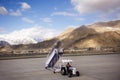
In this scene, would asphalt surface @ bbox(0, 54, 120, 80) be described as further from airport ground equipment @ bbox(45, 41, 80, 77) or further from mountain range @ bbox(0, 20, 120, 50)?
mountain range @ bbox(0, 20, 120, 50)

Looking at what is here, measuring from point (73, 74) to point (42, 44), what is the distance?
356 ft

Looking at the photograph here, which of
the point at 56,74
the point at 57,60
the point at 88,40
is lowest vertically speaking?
the point at 56,74

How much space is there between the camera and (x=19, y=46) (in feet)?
396

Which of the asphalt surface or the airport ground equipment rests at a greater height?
the airport ground equipment

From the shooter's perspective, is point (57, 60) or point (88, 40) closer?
point (57, 60)

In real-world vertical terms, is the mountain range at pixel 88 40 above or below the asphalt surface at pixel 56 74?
above

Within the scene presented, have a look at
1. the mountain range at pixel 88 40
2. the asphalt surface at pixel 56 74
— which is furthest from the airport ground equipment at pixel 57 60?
the mountain range at pixel 88 40

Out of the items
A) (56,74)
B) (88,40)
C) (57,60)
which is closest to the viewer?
(56,74)

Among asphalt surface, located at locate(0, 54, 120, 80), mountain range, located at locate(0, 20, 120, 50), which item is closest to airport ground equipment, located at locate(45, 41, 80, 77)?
asphalt surface, located at locate(0, 54, 120, 80)

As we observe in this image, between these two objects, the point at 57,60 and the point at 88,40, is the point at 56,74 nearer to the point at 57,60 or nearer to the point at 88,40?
the point at 57,60

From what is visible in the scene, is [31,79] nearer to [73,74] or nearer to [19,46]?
[73,74]

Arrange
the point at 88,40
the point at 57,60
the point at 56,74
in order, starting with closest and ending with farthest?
the point at 56,74 < the point at 57,60 < the point at 88,40

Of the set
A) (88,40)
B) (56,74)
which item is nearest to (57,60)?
(56,74)

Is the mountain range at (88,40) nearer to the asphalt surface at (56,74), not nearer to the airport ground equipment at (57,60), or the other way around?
the asphalt surface at (56,74)
